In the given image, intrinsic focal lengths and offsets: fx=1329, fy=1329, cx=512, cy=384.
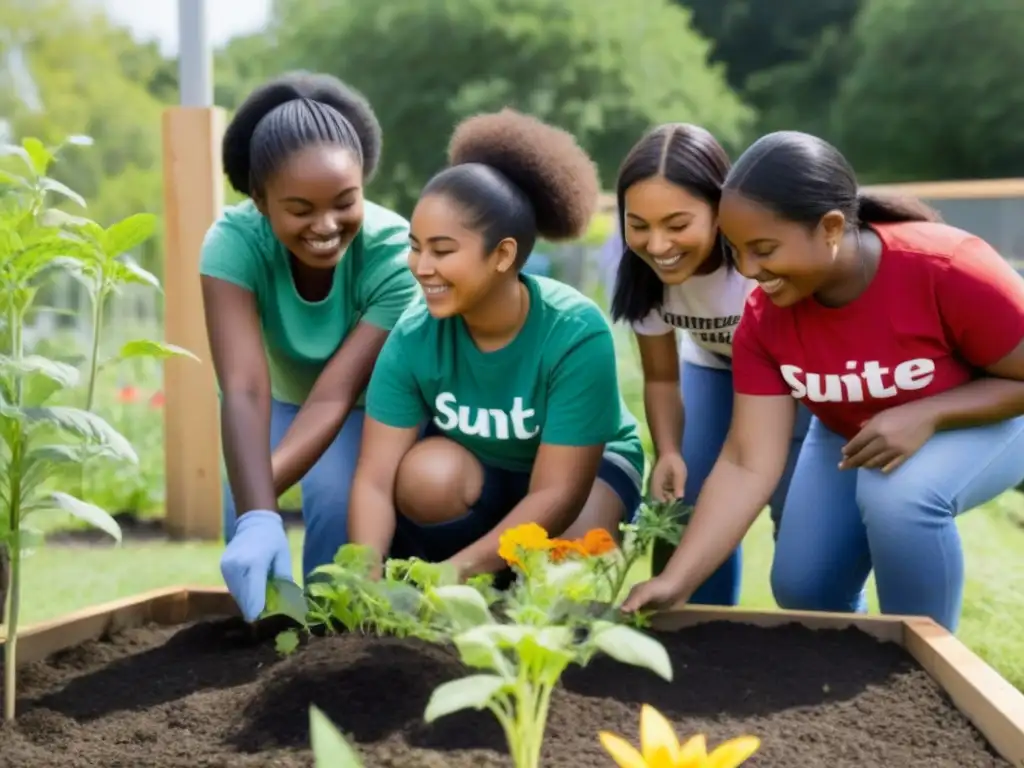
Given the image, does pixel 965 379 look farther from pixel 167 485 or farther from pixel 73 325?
pixel 73 325

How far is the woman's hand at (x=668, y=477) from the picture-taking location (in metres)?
2.53

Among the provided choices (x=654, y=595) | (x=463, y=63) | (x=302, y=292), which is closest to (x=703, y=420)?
(x=654, y=595)

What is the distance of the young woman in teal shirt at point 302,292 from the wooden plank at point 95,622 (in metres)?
0.27

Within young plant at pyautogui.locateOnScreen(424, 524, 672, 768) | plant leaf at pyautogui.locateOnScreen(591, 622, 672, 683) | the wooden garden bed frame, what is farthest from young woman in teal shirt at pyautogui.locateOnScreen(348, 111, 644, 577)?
plant leaf at pyautogui.locateOnScreen(591, 622, 672, 683)

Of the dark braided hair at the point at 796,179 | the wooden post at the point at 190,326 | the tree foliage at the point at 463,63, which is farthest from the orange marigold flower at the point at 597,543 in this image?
the tree foliage at the point at 463,63

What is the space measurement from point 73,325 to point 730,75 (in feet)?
49.5

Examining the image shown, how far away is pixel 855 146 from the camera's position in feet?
69.1

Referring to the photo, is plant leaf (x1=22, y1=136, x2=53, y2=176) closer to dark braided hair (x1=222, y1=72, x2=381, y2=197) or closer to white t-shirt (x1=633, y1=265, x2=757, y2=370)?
dark braided hair (x1=222, y1=72, x2=381, y2=197)

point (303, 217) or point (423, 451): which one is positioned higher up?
point (303, 217)

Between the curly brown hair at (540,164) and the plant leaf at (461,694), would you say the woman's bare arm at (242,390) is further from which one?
the plant leaf at (461,694)

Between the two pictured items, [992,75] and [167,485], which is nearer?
[167,485]

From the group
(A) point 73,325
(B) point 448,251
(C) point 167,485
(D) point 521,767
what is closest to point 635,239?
(B) point 448,251

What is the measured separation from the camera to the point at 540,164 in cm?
246

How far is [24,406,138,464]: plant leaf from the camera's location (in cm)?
171
